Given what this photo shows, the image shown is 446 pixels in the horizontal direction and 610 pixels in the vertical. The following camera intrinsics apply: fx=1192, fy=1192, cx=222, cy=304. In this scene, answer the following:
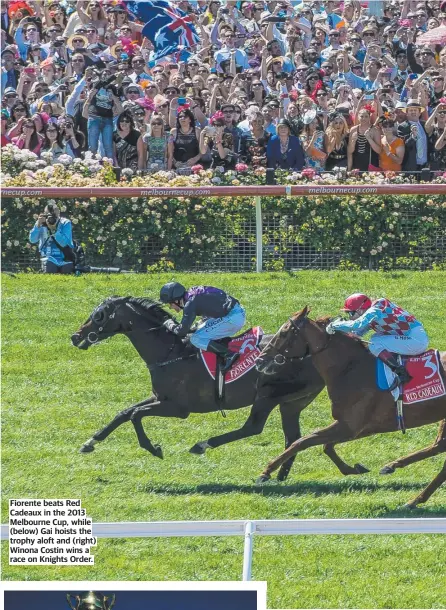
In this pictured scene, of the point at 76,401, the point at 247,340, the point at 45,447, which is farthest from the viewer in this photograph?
the point at 76,401

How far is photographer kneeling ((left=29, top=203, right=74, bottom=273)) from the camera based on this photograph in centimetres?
1609

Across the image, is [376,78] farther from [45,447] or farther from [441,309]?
[45,447]

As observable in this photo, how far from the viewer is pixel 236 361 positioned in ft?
36.4

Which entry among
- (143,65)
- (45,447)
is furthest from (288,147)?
Answer: (45,447)

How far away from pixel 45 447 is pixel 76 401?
1.34m

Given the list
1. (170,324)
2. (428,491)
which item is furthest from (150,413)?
(428,491)

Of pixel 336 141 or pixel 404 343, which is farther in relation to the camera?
pixel 336 141

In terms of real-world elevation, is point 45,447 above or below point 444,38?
below

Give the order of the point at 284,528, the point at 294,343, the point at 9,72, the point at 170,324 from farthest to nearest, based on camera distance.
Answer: the point at 9,72 < the point at 170,324 < the point at 294,343 < the point at 284,528

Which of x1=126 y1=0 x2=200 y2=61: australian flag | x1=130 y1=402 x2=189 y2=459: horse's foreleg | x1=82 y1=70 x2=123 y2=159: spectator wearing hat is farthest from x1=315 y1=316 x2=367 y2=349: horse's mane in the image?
x1=126 y1=0 x2=200 y2=61: australian flag

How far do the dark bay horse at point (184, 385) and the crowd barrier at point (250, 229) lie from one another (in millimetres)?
5097

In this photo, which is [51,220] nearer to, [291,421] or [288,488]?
[291,421]

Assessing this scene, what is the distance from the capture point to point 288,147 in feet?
55.1

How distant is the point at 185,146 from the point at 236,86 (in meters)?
1.83
